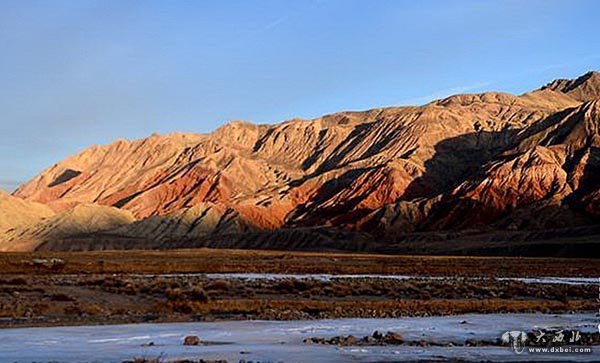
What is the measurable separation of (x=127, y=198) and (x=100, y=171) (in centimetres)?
2722

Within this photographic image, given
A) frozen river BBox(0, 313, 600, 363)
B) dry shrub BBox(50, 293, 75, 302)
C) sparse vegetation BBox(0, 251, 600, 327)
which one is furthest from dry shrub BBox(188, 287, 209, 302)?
frozen river BBox(0, 313, 600, 363)

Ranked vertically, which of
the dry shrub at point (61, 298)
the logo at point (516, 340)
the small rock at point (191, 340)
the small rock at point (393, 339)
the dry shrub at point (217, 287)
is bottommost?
the dry shrub at point (217, 287)

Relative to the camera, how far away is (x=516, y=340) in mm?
16109

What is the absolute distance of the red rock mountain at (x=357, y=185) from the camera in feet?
388

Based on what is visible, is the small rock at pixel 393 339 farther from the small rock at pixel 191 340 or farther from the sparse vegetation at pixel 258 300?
the sparse vegetation at pixel 258 300

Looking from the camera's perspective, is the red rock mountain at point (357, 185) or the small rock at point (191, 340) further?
the red rock mountain at point (357, 185)

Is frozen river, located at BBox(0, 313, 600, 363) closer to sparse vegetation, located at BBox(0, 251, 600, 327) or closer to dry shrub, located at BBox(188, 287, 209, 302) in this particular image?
sparse vegetation, located at BBox(0, 251, 600, 327)

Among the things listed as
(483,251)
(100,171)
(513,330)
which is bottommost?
(483,251)

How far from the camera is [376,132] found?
169 m

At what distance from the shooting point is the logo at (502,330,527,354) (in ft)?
48.9

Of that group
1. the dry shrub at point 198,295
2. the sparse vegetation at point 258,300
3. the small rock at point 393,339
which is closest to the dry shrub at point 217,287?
the sparse vegetation at point 258,300

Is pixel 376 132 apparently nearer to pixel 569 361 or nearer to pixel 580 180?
pixel 580 180

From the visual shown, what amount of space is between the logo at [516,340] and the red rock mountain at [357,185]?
291ft

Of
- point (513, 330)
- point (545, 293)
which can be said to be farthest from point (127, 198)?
point (513, 330)
